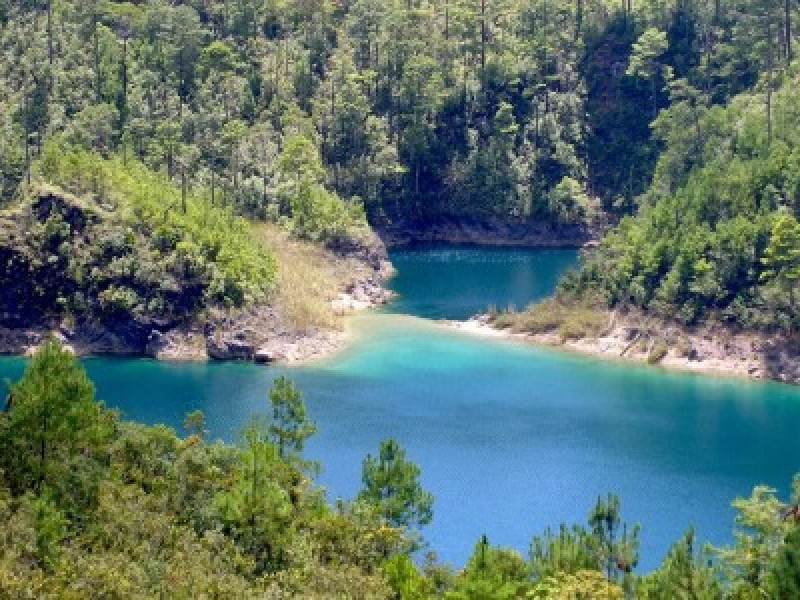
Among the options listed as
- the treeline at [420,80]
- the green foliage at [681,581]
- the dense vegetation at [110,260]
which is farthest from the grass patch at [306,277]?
the green foliage at [681,581]

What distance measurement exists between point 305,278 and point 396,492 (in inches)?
1905

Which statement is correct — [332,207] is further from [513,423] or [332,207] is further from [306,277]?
[513,423]

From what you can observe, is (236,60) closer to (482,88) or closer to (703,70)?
(482,88)

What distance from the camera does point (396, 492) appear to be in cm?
4897

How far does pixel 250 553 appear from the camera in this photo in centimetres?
4100

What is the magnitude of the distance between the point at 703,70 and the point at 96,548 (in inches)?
3697

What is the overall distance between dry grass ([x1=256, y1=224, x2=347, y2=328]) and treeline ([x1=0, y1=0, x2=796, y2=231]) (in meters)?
9.76

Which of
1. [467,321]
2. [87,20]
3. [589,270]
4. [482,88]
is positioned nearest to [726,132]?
[589,270]

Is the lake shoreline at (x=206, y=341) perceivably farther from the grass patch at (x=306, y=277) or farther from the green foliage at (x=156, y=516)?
the green foliage at (x=156, y=516)

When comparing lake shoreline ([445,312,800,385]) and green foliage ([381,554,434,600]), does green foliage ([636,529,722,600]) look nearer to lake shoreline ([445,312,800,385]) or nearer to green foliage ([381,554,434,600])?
green foliage ([381,554,434,600])

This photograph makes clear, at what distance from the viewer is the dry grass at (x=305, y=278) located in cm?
8975

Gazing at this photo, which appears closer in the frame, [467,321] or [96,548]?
[96,548]

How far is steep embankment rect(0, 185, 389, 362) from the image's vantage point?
284 feet

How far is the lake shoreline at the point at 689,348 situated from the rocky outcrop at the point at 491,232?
1355 inches
